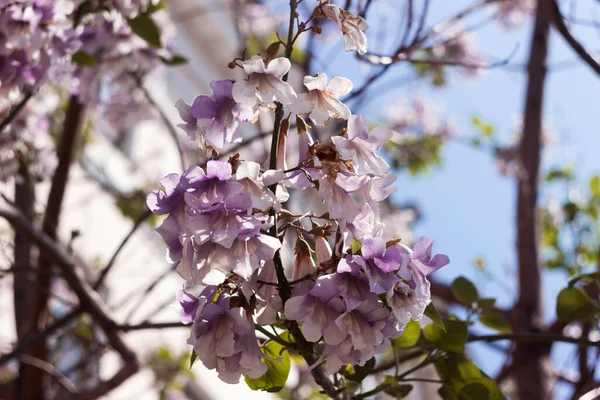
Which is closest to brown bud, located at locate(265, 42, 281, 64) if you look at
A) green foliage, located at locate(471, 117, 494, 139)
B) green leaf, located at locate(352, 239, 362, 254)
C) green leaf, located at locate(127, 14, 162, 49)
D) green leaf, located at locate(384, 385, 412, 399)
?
green leaf, located at locate(352, 239, 362, 254)

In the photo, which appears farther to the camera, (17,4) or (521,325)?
(521,325)

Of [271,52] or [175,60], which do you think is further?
[175,60]

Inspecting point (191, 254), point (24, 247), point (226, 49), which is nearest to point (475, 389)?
point (191, 254)

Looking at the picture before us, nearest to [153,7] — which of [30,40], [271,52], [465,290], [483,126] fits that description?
[30,40]

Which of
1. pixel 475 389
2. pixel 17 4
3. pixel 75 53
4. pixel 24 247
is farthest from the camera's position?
pixel 24 247

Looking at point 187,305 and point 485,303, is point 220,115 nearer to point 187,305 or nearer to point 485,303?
point 187,305

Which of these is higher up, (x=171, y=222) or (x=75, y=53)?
(x=75, y=53)

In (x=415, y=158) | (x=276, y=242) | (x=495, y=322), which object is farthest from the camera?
(x=415, y=158)

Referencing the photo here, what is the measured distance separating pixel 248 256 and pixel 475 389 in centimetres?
50

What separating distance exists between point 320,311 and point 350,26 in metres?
0.39

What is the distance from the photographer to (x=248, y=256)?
28.4 inches

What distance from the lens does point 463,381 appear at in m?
1.04

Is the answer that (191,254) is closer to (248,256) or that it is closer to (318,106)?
(248,256)

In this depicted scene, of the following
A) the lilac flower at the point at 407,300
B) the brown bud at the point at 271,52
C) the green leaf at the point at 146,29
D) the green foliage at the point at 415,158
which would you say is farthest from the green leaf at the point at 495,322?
the green foliage at the point at 415,158
